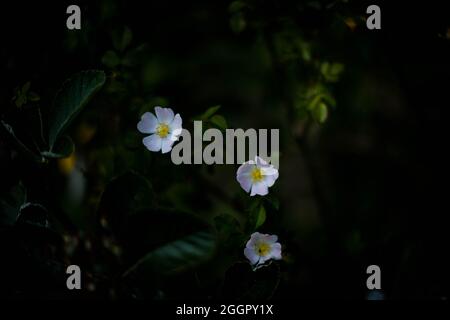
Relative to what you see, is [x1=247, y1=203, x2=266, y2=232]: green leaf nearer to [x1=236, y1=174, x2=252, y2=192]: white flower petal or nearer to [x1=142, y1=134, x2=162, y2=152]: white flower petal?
[x1=236, y1=174, x2=252, y2=192]: white flower petal

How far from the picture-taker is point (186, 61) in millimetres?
2240

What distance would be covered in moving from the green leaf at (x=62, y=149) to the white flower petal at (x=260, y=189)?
36cm

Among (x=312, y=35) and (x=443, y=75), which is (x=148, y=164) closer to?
(x=312, y=35)

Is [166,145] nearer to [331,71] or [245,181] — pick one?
[245,181]

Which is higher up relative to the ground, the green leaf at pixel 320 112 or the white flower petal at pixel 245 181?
the green leaf at pixel 320 112

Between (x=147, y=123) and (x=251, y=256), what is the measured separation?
1.18 ft

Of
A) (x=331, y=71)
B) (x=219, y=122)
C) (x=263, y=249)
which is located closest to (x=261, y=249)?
(x=263, y=249)

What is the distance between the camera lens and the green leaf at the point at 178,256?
2.94 feet

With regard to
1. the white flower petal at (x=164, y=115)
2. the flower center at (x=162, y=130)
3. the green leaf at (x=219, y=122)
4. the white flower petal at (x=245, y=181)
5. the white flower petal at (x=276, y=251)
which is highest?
the white flower petal at (x=164, y=115)

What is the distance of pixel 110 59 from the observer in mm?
1203

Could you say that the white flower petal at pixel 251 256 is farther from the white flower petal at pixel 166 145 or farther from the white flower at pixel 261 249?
the white flower petal at pixel 166 145

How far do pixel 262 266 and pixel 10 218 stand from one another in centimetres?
50

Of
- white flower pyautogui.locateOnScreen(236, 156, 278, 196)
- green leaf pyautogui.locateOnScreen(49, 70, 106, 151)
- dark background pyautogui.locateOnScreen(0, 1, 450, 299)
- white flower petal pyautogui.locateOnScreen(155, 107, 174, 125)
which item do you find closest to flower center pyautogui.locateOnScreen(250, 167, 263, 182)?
white flower pyautogui.locateOnScreen(236, 156, 278, 196)

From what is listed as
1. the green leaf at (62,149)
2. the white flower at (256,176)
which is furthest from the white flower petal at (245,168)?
the green leaf at (62,149)
